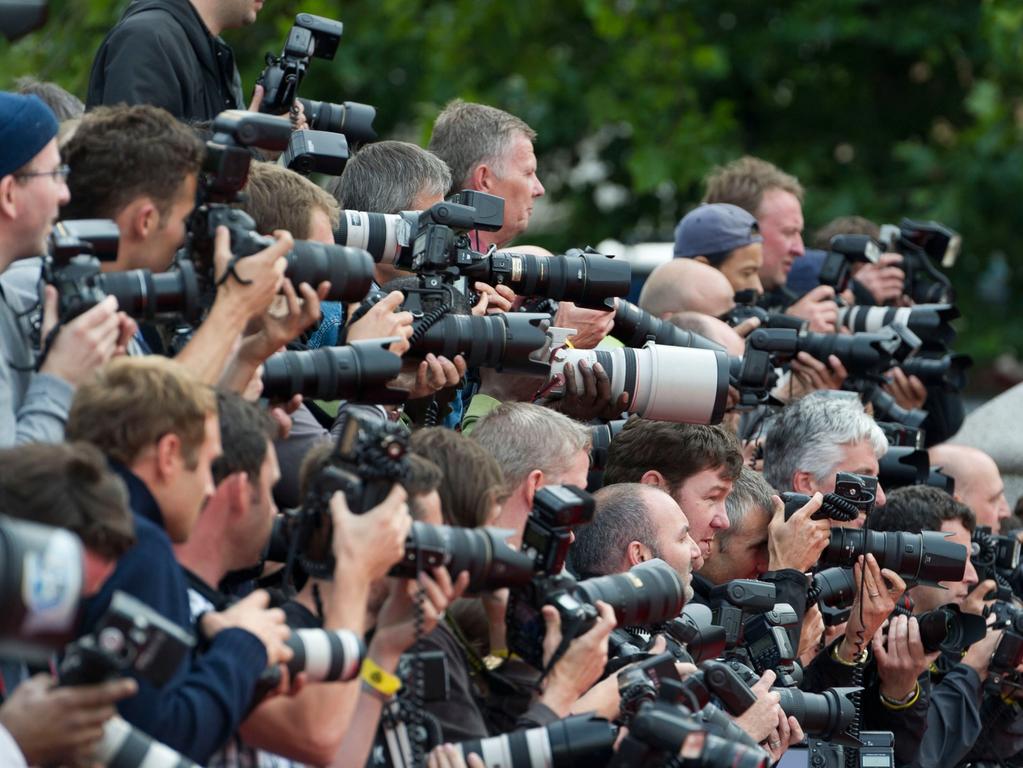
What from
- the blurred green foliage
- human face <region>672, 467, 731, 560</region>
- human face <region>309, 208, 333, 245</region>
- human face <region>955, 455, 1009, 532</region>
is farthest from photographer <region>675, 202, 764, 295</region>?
the blurred green foliage

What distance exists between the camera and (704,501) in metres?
5.93

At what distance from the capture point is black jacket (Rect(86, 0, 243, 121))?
5773 mm

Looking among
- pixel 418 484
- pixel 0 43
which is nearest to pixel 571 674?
pixel 418 484

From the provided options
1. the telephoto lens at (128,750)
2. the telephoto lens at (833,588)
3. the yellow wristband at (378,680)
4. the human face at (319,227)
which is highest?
the human face at (319,227)

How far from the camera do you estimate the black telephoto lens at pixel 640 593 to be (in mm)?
4508

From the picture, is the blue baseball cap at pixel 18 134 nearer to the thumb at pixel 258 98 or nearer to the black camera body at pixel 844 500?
the thumb at pixel 258 98

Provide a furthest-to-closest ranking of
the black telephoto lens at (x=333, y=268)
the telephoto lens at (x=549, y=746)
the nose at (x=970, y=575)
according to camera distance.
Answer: the nose at (x=970, y=575)
the black telephoto lens at (x=333, y=268)
the telephoto lens at (x=549, y=746)

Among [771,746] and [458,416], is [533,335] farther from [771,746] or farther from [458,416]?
[771,746]

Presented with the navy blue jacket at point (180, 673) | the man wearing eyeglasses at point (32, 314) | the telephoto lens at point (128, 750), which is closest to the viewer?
the telephoto lens at point (128, 750)

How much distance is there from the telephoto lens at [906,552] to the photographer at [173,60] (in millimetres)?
2283

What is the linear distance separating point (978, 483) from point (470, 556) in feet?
14.9

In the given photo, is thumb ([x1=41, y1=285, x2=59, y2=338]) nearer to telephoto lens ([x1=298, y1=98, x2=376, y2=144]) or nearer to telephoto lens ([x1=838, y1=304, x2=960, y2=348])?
telephoto lens ([x1=298, y1=98, x2=376, y2=144])

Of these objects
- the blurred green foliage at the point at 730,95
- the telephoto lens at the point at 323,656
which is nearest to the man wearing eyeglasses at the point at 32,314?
the telephoto lens at the point at 323,656

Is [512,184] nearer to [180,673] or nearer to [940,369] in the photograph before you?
[940,369]
